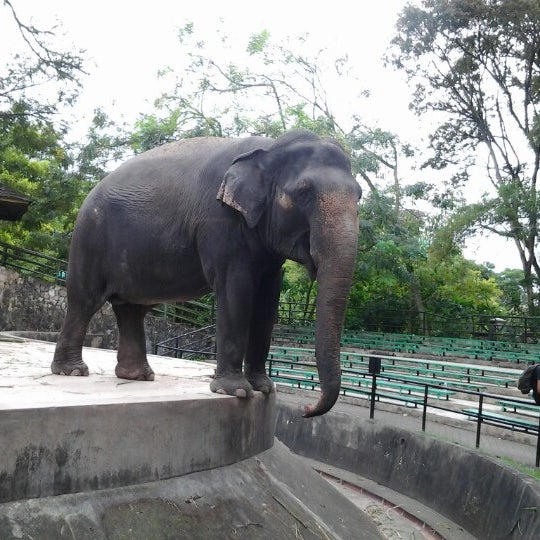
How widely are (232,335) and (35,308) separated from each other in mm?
15154

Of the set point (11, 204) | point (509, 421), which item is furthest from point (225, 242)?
point (11, 204)

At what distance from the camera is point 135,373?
511cm

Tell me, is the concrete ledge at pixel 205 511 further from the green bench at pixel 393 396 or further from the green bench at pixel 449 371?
the green bench at pixel 449 371

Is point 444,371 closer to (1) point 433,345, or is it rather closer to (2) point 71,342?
(1) point 433,345

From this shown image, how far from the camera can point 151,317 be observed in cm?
2048

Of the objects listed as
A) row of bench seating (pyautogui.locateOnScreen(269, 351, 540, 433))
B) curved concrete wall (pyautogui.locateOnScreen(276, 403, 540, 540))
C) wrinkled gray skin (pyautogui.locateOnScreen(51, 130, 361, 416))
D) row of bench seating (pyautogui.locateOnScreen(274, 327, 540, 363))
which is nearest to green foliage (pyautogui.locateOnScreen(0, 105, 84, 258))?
row of bench seating (pyautogui.locateOnScreen(274, 327, 540, 363))

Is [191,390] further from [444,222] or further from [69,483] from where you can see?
[444,222]

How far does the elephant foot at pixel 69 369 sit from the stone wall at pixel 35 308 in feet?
41.2

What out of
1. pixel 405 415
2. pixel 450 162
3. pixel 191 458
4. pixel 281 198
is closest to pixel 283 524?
pixel 191 458

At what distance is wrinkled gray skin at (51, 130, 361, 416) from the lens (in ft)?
12.9

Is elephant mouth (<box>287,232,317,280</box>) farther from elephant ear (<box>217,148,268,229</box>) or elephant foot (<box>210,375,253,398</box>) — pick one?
elephant foot (<box>210,375,253,398</box>)

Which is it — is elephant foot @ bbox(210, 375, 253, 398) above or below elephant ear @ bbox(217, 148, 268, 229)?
below

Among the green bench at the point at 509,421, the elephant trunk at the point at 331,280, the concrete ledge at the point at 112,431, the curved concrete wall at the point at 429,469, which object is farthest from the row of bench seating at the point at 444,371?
the elephant trunk at the point at 331,280

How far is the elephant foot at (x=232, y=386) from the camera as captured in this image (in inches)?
174
